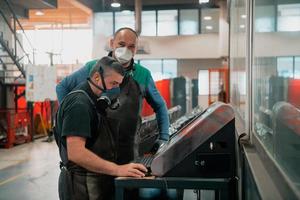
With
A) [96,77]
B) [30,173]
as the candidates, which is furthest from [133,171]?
[30,173]

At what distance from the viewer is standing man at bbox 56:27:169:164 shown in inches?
80.0

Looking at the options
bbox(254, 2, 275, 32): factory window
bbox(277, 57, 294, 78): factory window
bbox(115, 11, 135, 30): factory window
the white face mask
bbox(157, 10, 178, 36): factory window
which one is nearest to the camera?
bbox(277, 57, 294, 78): factory window

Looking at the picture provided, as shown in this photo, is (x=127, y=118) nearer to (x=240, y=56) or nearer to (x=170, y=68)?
(x=240, y=56)

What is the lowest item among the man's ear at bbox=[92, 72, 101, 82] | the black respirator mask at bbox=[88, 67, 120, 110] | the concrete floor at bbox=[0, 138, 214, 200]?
the concrete floor at bbox=[0, 138, 214, 200]

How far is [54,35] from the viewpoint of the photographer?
1606 cm

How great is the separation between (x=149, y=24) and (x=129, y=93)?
1263 centimetres

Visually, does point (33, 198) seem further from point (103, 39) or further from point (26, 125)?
point (103, 39)

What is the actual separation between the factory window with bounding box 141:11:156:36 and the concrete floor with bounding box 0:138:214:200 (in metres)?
6.54

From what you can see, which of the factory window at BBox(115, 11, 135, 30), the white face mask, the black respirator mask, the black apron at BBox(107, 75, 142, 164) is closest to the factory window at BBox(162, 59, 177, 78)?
the factory window at BBox(115, 11, 135, 30)

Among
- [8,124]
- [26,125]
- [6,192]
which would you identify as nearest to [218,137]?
[6,192]

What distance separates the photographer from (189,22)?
14273 millimetres

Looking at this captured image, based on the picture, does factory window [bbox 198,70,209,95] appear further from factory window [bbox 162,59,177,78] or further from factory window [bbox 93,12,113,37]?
factory window [bbox 93,12,113,37]

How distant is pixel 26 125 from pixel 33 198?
198 inches

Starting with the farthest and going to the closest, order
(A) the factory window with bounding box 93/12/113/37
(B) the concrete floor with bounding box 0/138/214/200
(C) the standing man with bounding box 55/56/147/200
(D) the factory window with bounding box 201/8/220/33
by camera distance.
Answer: (A) the factory window with bounding box 93/12/113/37 < (D) the factory window with bounding box 201/8/220/33 < (B) the concrete floor with bounding box 0/138/214/200 < (C) the standing man with bounding box 55/56/147/200
